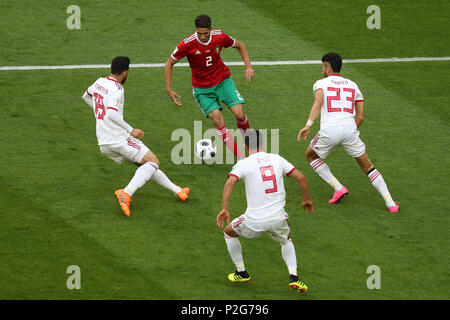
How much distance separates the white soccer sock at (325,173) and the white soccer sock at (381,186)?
0.51 m

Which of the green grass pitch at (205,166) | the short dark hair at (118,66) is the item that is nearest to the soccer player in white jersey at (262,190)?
the green grass pitch at (205,166)

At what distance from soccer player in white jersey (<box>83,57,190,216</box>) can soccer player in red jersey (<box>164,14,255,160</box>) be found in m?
1.39

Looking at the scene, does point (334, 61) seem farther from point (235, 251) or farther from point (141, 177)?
point (235, 251)

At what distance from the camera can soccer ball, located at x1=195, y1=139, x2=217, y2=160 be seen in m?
13.5

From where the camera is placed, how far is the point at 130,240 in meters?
11.2

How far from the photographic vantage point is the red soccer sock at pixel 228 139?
44.1 ft

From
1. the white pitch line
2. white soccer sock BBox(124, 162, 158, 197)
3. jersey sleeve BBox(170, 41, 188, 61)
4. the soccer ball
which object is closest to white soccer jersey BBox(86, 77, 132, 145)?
white soccer sock BBox(124, 162, 158, 197)

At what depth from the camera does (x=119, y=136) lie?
11961 mm

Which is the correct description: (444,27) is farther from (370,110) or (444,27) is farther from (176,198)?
(176,198)

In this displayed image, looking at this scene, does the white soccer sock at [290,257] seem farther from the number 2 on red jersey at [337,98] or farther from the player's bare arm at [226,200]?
the number 2 on red jersey at [337,98]

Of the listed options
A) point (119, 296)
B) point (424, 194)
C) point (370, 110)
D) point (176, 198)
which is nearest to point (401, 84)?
point (370, 110)

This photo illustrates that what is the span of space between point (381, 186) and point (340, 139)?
0.93 meters

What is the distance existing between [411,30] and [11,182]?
10.0 metres

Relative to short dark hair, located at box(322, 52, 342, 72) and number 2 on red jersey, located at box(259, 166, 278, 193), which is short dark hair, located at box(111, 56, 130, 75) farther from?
number 2 on red jersey, located at box(259, 166, 278, 193)
